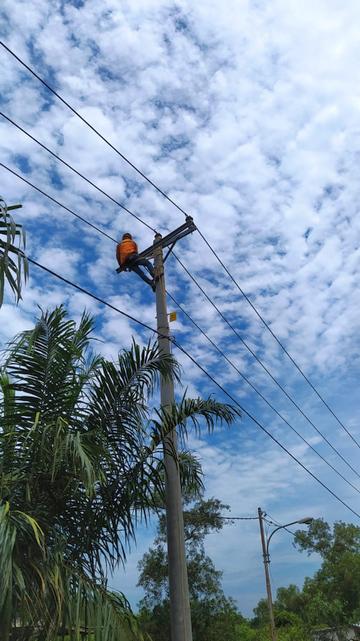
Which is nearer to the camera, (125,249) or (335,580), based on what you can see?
(125,249)

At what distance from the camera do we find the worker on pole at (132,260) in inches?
365

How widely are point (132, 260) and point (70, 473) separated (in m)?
4.06

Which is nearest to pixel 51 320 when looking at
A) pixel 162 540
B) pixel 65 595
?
pixel 65 595

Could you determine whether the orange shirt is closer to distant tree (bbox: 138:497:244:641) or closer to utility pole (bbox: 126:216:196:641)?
utility pole (bbox: 126:216:196:641)

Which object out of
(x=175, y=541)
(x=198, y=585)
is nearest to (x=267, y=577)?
(x=198, y=585)

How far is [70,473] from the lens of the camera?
6070 mm

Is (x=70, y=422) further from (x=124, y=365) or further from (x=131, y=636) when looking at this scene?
(x=131, y=636)

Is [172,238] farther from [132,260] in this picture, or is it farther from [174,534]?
[174,534]

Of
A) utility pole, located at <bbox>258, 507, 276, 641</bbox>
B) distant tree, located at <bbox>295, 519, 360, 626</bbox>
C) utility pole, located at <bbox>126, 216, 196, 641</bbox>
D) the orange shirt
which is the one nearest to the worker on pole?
the orange shirt

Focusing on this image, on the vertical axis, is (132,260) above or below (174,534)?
above

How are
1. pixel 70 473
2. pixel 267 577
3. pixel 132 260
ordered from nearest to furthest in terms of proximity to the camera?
1. pixel 70 473
2. pixel 132 260
3. pixel 267 577

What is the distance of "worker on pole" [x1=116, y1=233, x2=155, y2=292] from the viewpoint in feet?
30.4

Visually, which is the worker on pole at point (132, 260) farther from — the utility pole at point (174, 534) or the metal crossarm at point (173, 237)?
the utility pole at point (174, 534)

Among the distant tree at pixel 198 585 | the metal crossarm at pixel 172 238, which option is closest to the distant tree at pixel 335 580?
the distant tree at pixel 198 585
